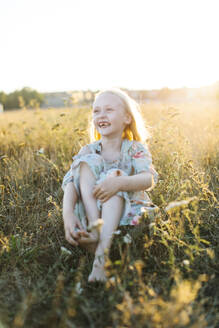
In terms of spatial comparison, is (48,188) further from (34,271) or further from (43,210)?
(34,271)

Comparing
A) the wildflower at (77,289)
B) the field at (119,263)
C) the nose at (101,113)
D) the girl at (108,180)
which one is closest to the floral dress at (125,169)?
the girl at (108,180)

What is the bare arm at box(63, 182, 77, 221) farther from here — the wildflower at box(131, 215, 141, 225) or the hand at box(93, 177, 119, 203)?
the wildflower at box(131, 215, 141, 225)

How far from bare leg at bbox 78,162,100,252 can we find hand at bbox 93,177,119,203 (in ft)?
0.19

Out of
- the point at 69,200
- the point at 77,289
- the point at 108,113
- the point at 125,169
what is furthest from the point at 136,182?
the point at 77,289

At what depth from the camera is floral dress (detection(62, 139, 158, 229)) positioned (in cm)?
192

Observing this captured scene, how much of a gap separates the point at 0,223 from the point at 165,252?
4.04 feet

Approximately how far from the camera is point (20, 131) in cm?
443

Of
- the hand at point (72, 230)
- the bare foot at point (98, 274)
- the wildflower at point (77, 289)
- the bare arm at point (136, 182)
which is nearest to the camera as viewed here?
the wildflower at point (77, 289)

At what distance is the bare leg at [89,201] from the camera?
1759 millimetres

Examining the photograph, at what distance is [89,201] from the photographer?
6.21ft

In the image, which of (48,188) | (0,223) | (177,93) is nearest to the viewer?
(0,223)

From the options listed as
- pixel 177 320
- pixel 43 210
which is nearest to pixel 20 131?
pixel 43 210

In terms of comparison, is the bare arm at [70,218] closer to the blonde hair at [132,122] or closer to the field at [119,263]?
the field at [119,263]

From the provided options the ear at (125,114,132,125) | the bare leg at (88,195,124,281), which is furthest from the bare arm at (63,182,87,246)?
the ear at (125,114,132,125)
